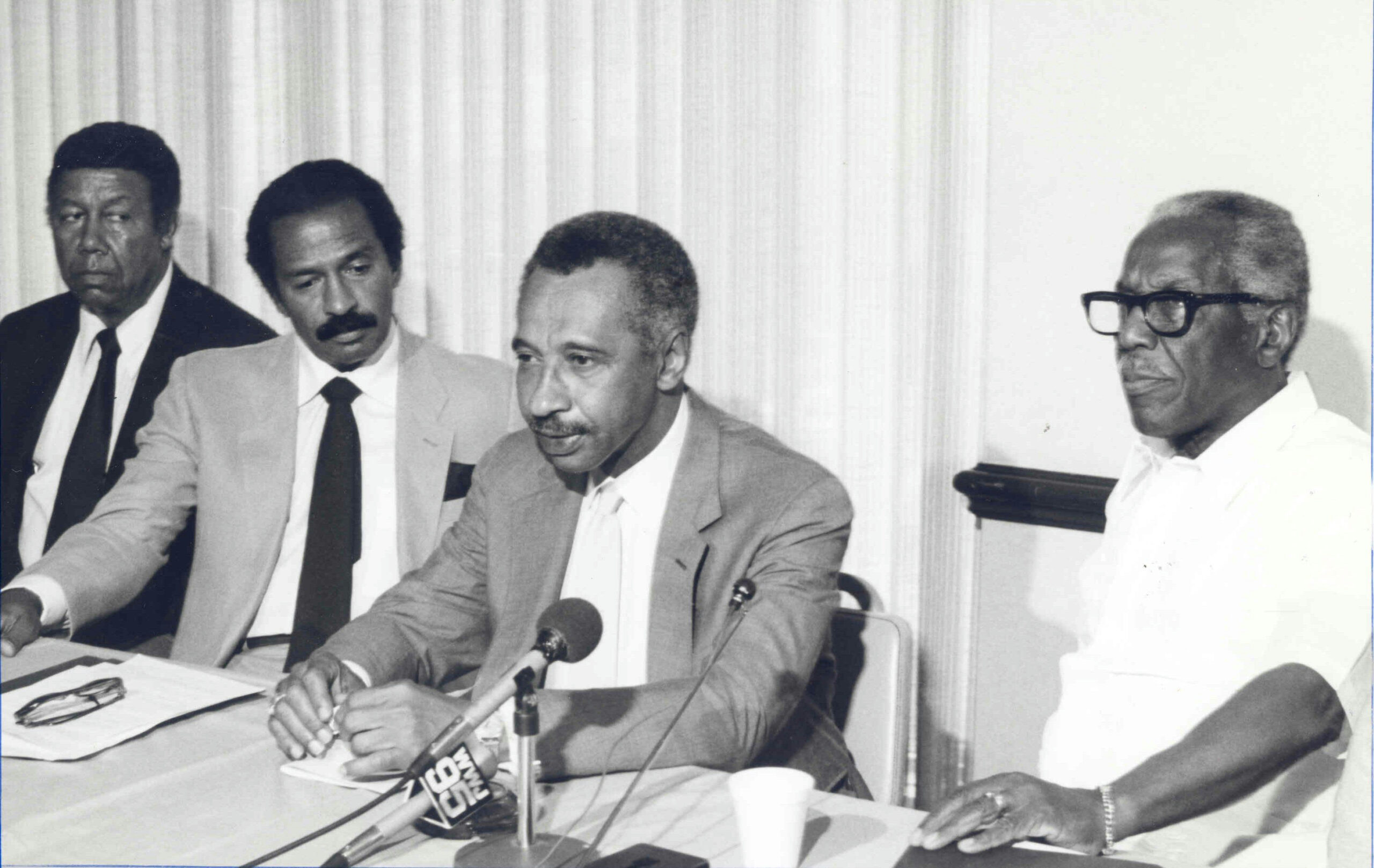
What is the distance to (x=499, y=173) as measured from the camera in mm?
3393

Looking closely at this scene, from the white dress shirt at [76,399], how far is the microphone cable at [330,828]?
1.96 m

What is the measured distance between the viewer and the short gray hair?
191 centimetres

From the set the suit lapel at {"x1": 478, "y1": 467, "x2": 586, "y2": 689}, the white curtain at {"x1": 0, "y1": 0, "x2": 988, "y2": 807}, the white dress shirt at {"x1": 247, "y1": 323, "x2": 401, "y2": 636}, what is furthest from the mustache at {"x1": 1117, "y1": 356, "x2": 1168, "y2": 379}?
the white dress shirt at {"x1": 247, "y1": 323, "x2": 401, "y2": 636}

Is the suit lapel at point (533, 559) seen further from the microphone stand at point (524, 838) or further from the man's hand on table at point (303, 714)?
the microphone stand at point (524, 838)

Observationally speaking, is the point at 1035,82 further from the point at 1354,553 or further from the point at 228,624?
the point at 228,624

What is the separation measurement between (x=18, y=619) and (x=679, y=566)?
1.21 metres

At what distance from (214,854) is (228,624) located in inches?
53.9

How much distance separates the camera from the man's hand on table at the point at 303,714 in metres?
1.68

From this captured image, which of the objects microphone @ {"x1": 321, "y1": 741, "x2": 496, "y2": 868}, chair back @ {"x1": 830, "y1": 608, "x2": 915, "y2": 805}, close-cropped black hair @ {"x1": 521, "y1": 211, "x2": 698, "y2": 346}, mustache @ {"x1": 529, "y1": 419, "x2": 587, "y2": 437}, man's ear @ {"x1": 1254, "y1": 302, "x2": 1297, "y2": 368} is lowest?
chair back @ {"x1": 830, "y1": 608, "x2": 915, "y2": 805}

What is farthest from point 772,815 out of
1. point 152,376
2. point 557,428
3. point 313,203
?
point 152,376

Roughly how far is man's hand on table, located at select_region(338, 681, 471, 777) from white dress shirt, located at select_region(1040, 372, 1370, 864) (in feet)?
3.16

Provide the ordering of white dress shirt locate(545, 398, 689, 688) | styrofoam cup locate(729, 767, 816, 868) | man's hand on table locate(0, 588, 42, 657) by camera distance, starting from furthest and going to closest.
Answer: man's hand on table locate(0, 588, 42, 657) → white dress shirt locate(545, 398, 689, 688) → styrofoam cup locate(729, 767, 816, 868)

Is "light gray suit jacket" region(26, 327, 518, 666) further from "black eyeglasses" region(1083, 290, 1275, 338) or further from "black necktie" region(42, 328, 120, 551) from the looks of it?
"black eyeglasses" region(1083, 290, 1275, 338)

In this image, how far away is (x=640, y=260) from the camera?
6.86 ft
